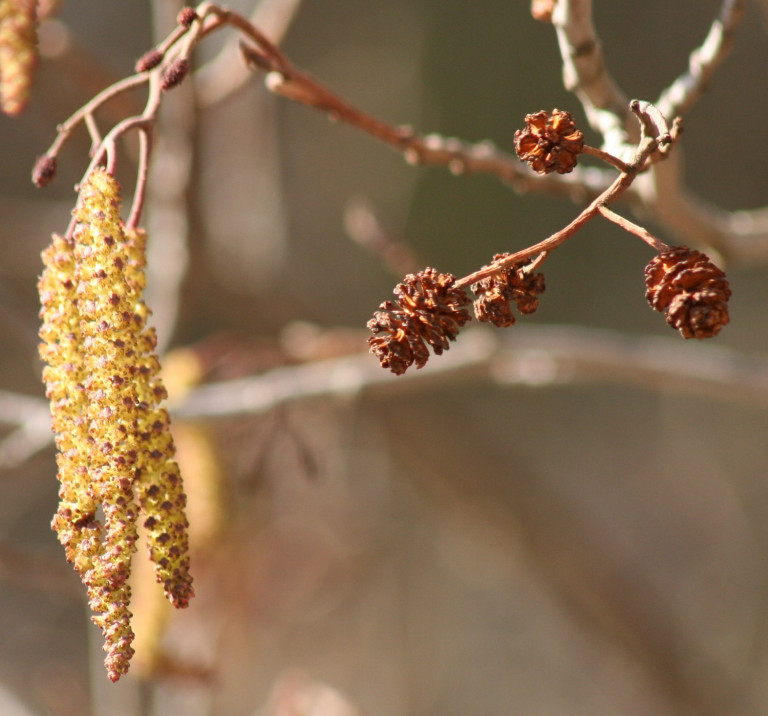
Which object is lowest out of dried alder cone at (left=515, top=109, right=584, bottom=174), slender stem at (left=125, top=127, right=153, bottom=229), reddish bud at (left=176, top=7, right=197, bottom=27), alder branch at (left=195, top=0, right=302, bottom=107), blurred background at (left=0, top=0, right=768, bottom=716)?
blurred background at (left=0, top=0, right=768, bottom=716)

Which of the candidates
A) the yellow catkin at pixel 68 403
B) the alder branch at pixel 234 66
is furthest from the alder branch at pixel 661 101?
the alder branch at pixel 234 66

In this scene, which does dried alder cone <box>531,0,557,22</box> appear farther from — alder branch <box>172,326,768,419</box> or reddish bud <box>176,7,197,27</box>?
alder branch <box>172,326,768,419</box>

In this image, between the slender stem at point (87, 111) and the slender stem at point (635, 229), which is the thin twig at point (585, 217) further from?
the slender stem at point (87, 111)

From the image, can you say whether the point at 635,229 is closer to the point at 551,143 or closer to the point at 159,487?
the point at 551,143

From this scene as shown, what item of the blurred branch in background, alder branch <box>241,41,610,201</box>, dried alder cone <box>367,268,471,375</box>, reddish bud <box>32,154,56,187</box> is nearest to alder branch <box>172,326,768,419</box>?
the blurred branch in background

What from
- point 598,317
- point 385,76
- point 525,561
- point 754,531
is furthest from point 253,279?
point 598,317

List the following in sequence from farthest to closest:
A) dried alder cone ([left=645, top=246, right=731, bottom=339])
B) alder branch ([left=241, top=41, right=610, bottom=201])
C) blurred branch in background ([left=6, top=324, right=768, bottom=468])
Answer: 1. blurred branch in background ([left=6, top=324, right=768, bottom=468])
2. alder branch ([left=241, top=41, right=610, bottom=201])
3. dried alder cone ([left=645, top=246, right=731, bottom=339])

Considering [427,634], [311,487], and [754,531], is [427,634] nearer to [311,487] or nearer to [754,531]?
[311,487]
